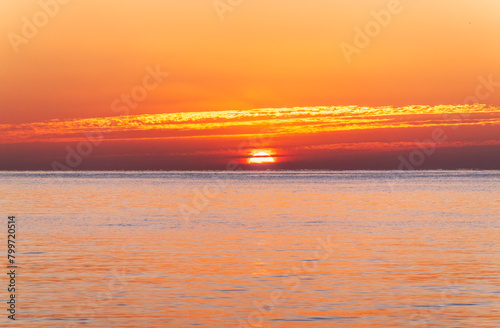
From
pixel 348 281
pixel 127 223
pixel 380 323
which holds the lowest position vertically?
pixel 380 323

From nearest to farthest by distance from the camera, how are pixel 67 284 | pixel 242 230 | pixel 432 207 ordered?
pixel 67 284 → pixel 242 230 → pixel 432 207

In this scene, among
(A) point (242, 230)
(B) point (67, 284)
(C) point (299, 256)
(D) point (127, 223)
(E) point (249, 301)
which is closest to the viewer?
(E) point (249, 301)

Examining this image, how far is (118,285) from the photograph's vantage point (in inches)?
909

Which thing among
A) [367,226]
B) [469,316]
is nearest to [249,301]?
[469,316]

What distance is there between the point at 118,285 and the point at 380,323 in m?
8.55

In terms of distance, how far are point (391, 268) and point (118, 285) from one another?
9.33 m

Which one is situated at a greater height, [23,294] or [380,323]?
[23,294]

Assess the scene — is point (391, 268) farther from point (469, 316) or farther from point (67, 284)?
point (67, 284)

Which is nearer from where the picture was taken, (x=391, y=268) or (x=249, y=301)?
(x=249, y=301)

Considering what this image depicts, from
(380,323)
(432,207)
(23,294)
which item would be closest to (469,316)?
(380,323)

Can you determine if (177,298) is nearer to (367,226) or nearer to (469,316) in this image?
(469,316)

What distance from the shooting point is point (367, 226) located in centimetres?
4291

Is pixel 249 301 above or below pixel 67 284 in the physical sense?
below

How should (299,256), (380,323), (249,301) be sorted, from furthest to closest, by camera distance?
1. (299,256)
2. (249,301)
3. (380,323)
